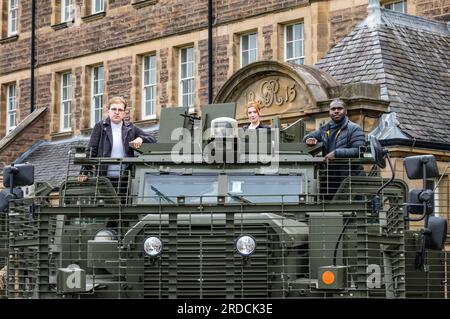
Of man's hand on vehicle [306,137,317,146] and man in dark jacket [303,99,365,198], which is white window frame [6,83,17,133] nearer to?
man in dark jacket [303,99,365,198]

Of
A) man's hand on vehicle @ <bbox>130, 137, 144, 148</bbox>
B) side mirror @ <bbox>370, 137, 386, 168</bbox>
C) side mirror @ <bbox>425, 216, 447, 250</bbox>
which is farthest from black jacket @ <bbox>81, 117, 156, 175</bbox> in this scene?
side mirror @ <bbox>425, 216, 447, 250</bbox>

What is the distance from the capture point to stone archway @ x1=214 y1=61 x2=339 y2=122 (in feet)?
74.3

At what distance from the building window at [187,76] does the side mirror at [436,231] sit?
20.4m

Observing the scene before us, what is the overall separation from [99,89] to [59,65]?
1.72m

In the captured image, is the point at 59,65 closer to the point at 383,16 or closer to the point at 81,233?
the point at 383,16

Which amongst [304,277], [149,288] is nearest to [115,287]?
[149,288]

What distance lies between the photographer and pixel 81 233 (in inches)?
480

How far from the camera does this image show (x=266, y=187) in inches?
496

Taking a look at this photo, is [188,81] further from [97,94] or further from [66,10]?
[66,10]

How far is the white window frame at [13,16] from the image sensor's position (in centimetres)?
3891

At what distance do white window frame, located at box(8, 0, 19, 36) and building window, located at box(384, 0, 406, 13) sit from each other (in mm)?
15048

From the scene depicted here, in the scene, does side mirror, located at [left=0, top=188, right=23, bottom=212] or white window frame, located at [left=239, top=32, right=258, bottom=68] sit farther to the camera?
white window frame, located at [left=239, top=32, right=258, bottom=68]

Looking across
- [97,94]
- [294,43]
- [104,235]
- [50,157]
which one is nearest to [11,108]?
[50,157]

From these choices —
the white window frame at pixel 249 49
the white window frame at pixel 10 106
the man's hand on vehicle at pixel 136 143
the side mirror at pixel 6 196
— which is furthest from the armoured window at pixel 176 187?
the white window frame at pixel 10 106
